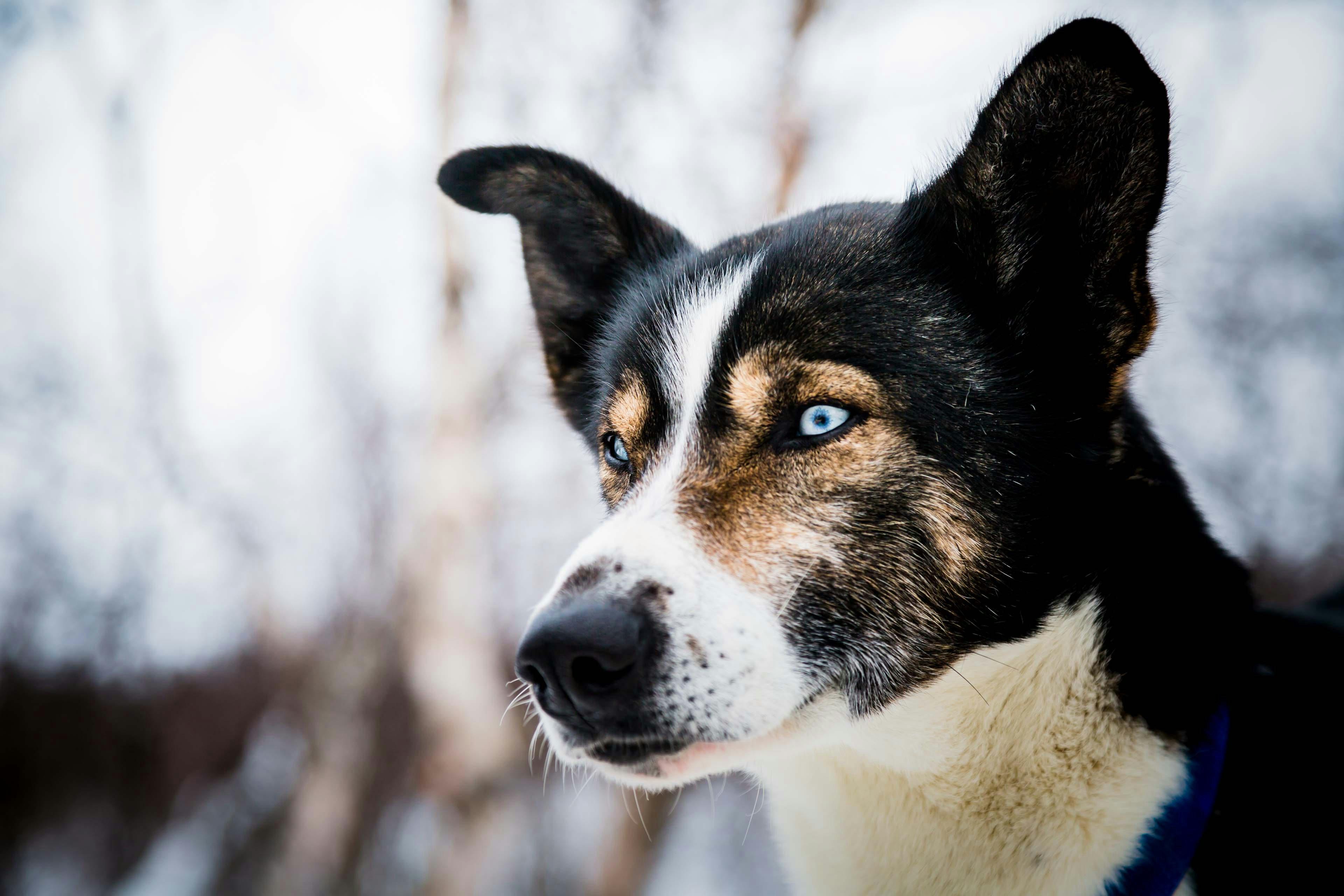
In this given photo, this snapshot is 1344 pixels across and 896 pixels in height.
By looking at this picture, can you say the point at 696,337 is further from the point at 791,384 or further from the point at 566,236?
the point at 566,236

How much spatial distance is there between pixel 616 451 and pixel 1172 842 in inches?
54.4

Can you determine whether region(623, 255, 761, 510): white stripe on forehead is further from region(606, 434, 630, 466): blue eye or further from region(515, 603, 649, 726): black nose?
region(515, 603, 649, 726): black nose

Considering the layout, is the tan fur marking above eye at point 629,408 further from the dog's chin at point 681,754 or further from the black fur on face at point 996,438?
the dog's chin at point 681,754

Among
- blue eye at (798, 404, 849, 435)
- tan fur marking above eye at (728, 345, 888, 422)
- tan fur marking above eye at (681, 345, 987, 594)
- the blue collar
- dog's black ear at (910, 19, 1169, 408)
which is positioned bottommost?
the blue collar

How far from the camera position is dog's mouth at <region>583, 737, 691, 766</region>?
137 cm

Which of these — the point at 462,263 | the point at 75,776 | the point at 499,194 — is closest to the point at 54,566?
the point at 75,776

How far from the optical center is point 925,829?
1.60 meters

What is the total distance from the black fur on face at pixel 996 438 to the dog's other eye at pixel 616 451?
0.21m

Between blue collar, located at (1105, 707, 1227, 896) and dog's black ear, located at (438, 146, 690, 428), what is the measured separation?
5.51 feet

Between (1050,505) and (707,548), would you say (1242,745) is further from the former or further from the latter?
(707,548)

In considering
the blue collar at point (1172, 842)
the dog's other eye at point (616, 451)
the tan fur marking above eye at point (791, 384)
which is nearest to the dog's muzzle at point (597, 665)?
the tan fur marking above eye at point (791, 384)

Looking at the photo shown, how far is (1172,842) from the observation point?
4.71 ft

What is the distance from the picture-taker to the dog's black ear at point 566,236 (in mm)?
2172

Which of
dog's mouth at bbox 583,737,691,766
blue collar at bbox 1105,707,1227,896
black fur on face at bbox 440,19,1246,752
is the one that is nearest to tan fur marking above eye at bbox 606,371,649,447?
black fur on face at bbox 440,19,1246,752
